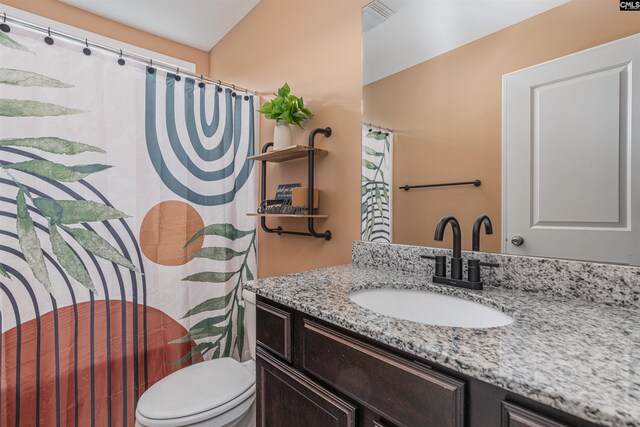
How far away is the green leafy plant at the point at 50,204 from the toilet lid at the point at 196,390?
0.58 metres

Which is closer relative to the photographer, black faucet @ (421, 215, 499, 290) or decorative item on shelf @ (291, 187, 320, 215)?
black faucet @ (421, 215, 499, 290)

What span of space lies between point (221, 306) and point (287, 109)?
1.20 meters

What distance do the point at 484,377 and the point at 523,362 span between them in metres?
0.07

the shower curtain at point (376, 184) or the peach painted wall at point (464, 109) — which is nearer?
the peach painted wall at point (464, 109)

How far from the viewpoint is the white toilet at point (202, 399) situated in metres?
1.13

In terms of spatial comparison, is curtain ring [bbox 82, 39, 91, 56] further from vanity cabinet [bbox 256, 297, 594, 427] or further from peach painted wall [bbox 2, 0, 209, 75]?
vanity cabinet [bbox 256, 297, 594, 427]

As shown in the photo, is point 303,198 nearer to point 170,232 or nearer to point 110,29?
point 170,232

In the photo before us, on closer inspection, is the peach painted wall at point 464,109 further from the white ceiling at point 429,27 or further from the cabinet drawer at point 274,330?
the cabinet drawer at point 274,330

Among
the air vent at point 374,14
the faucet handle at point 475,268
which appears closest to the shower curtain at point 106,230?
the air vent at point 374,14

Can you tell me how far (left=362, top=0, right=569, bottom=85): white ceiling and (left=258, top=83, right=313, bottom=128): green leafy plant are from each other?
0.36 meters

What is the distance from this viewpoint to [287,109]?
1558 millimetres

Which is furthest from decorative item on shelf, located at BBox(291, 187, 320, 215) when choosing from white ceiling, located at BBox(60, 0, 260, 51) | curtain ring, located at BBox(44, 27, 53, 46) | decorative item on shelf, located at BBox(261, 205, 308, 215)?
white ceiling, located at BBox(60, 0, 260, 51)

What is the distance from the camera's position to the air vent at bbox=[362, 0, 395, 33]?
→ 4.30 feet

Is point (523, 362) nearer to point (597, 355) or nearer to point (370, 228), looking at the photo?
point (597, 355)
